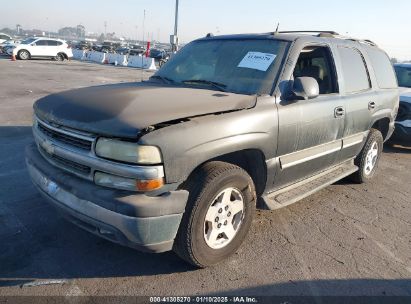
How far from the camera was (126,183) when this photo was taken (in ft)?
8.81

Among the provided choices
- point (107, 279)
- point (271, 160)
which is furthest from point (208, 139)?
point (107, 279)

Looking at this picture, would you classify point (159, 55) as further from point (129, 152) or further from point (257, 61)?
point (129, 152)

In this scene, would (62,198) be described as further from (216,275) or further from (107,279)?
(216,275)

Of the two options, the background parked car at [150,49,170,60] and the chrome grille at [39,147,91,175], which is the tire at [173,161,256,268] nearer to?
the chrome grille at [39,147,91,175]

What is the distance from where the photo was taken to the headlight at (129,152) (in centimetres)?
260

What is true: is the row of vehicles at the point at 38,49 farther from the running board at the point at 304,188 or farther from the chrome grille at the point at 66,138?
the running board at the point at 304,188

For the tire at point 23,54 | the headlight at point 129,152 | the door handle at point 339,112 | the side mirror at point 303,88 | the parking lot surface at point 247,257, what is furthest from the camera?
the tire at point 23,54

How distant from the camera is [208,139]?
288 centimetres

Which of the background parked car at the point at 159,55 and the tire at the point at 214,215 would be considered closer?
the tire at the point at 214,215

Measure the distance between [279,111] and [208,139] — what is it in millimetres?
971

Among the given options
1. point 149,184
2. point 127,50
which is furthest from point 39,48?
point 149,184

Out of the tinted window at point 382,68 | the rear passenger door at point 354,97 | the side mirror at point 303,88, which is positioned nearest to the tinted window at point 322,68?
the rear passenger door at point 354,97

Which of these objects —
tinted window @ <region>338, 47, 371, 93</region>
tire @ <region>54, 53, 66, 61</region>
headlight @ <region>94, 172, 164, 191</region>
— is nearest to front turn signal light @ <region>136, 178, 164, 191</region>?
headlight @ <region>94, 172, 164, 191</region>

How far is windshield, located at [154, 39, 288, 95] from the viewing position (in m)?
3.71
